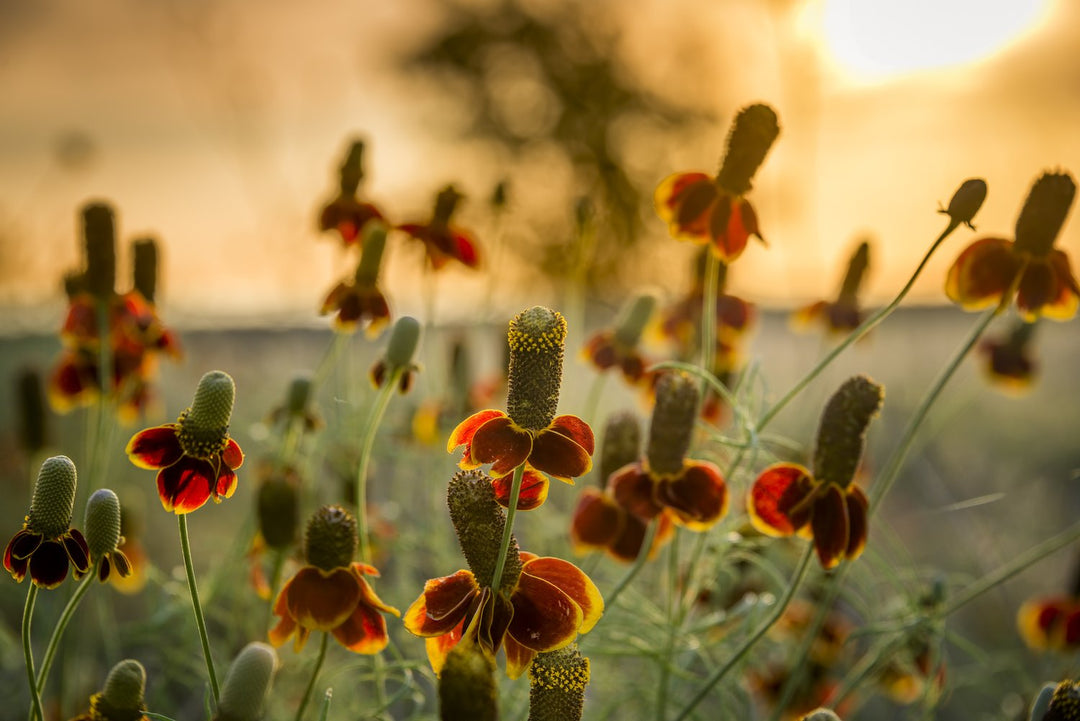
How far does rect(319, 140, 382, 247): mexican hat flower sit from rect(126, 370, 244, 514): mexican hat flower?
2.37 feet

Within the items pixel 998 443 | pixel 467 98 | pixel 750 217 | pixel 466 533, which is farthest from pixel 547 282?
pixel 466 533

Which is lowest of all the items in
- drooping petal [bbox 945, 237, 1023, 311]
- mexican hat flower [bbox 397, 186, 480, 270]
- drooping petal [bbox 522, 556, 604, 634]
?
drooping petal [bbox 522, 556, 604, 634]

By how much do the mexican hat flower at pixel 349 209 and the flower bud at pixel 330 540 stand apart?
2.53 ft

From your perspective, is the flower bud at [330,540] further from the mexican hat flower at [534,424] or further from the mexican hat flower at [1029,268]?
the mexican hat flower at [1029,268]

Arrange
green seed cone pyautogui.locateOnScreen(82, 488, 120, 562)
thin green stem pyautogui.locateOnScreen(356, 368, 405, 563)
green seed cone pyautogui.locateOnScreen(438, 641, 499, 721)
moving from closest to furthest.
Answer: green seed cone pyautogui.locateOnScreen(438, 641, 499, 721), green seed cone pyautogui.locateOnScreen(82, 488, 120, 562), thin green stem pyautogui.locateOnScreen(356, 368, 405, 563)

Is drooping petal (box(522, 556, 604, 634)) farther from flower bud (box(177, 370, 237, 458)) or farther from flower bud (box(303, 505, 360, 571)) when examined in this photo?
flower bud (box(177, 370, 237, 458))

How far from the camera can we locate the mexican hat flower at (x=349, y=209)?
1440mm

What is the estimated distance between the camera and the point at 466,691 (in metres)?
0.48

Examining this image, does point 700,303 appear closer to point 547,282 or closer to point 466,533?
point 466,533

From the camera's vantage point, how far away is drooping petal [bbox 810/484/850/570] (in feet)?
2.71

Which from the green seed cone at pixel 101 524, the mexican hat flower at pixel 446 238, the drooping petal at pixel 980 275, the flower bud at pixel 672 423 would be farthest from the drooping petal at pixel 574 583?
the mexican hat flower at pixel 446 238

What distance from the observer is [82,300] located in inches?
55.5

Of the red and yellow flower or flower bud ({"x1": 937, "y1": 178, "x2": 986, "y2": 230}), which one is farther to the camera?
flower bud ({"x1": 937, "y1": 178, "x2": 986, "y2": 230})

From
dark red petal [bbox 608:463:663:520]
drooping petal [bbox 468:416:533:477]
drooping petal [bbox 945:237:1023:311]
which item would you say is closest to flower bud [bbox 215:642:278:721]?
drooping petal [bbox 468:416:533:477]
